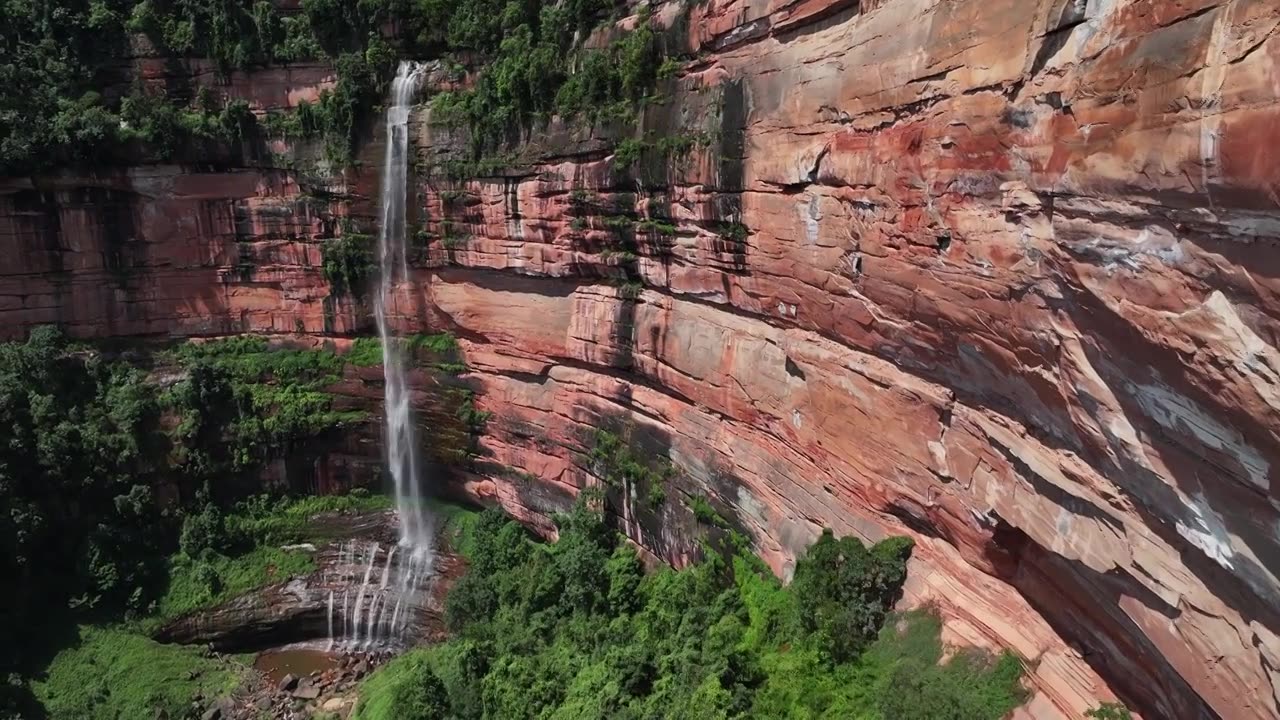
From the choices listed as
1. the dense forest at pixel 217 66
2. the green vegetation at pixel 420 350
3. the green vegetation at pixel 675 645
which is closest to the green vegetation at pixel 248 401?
the green vegetation at pixel 420 350

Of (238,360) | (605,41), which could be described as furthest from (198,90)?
(605,41)

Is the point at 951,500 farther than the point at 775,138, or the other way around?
the point at 775,138

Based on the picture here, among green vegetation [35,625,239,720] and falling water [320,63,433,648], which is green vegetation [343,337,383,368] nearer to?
falling water [320,63,433,648]

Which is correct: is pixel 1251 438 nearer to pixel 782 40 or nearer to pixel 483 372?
pixel 782 40

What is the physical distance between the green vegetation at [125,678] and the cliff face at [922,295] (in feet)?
23.4

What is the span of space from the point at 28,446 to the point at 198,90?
371 inches

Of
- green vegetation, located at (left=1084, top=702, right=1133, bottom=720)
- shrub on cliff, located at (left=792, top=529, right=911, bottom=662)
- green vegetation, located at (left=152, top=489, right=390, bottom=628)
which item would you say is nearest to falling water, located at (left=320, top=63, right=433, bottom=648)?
green vegetation, located at (left=152, top=489, right=390, bottom=628)

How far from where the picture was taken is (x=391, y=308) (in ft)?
62.0

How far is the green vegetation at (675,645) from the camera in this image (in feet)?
28.8

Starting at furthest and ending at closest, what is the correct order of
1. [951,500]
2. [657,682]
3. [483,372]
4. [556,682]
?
[483,372]
[556,682]
[657,682]
[951,500]

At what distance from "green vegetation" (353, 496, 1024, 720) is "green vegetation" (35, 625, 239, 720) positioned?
3461mm

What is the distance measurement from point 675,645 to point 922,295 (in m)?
6.67

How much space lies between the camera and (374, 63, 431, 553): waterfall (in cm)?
1794

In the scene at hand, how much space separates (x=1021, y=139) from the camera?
22.2 feet
